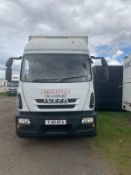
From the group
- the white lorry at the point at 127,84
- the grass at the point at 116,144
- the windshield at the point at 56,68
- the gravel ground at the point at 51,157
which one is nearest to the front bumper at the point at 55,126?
the gravel ground at the point at 51,157

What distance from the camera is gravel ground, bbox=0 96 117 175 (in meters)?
5.41

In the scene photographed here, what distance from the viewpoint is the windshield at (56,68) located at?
7062mm

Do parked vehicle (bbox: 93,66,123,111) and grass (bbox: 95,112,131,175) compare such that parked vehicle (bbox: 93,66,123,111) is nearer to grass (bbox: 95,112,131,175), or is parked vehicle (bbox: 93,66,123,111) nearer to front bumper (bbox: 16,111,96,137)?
grass (bbox: 95,112,131,175)

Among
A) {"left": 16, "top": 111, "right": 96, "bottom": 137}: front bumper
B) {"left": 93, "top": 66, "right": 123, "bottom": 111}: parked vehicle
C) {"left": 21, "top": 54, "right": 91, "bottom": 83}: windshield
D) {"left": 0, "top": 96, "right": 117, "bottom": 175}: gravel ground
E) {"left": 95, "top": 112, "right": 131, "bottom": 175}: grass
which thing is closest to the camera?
{"left": 0, "top": 96, "right": 117, "bottom": 175}: gravel ground

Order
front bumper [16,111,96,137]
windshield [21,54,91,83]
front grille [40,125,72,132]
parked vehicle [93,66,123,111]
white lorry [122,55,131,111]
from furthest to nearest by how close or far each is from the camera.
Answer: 1. parked vehicle [93,66,123,111]
2. white lorry [122,55,131,111]
3. windshield [21,54,91,83]
4. front grille [40,125,72,132]
5. front bumper [16,111,96,137]

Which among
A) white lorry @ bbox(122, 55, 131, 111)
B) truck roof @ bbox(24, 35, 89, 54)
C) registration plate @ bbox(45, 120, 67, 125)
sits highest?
truck roof @ bbox(24, 35, 89, 54)

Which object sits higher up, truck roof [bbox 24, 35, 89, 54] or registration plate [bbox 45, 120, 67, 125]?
truck roof [bbox 24, 35, 89, 54]

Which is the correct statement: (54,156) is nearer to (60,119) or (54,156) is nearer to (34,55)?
(60,119)

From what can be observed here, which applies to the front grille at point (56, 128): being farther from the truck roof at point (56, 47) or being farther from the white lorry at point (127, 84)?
the white lorry at point (127, 84)

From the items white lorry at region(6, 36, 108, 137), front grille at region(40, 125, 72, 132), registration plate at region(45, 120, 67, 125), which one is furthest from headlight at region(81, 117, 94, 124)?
registration plate at region(45, 120, 67, 125)

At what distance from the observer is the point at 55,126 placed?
689 cm

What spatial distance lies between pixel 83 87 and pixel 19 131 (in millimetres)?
2087

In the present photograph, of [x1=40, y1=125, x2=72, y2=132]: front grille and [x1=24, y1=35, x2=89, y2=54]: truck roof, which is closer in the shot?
[x1=40, y1=125, x2=72, y2=132]: front grille

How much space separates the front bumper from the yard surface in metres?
0.51
